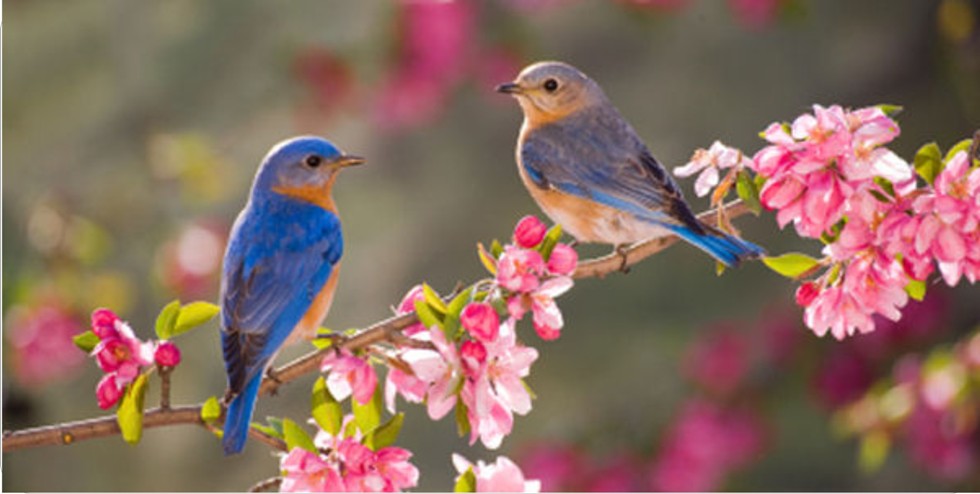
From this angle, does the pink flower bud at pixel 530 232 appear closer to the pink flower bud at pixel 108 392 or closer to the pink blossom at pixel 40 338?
the pink flower bud at pixel 108 392

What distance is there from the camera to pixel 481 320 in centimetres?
236

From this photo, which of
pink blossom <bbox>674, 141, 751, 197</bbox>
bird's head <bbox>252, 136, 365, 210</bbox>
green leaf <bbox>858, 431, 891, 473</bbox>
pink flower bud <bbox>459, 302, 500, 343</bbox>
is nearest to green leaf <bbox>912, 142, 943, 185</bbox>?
pink blossom <bbox>674, 141, 751, 197</bbox>

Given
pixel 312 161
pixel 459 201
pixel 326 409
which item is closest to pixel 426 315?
pixel 326 409

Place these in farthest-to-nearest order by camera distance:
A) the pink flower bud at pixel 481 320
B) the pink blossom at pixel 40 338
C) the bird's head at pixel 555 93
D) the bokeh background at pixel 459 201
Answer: the bokeh background at pixel 459 201
the pink blossom at pixel 40 338
the bird's head at pixel 555 93
the pink flower bud at pixel 481 320

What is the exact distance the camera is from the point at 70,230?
5.66 m

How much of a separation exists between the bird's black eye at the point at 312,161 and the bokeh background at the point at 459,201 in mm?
2473

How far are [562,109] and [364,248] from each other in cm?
368

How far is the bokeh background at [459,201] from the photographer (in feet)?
18.7

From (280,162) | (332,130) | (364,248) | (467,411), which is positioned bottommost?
(467,411)

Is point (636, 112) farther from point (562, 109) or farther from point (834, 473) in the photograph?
point (562, 109)

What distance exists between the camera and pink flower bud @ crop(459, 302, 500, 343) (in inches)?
92.7

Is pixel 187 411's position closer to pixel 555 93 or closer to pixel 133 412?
pixel 133 412

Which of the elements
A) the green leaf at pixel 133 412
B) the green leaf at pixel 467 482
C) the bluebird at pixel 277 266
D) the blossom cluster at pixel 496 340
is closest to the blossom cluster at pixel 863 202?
the blossom cluster at pixel 496 340

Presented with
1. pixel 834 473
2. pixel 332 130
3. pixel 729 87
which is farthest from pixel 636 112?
pixel 834 473
